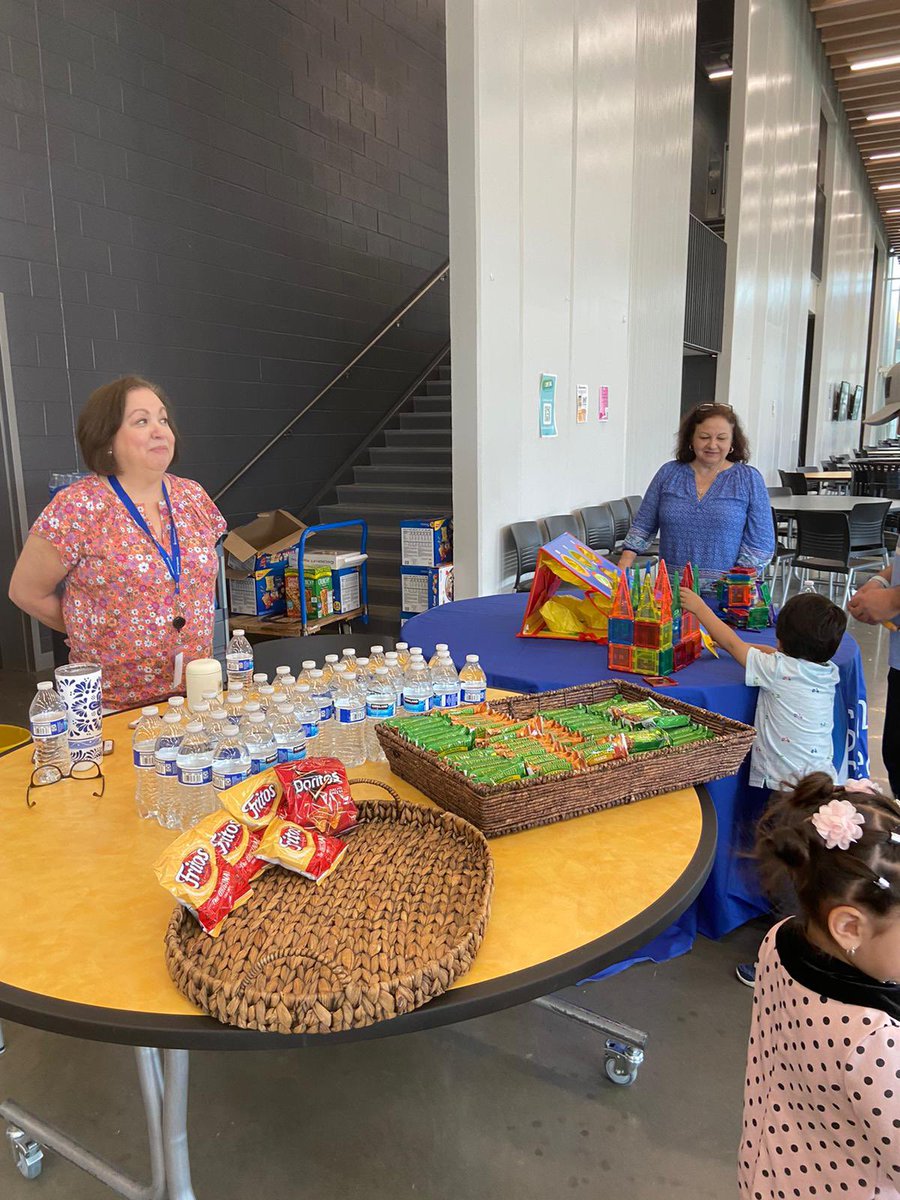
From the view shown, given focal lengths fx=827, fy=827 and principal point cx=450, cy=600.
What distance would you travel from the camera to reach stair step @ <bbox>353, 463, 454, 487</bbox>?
7.18 meters

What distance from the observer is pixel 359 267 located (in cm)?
771

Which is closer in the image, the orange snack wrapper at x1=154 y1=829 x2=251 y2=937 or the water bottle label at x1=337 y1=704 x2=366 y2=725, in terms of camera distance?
the orange snack wrapper at x1=154 y1=829 x2=251 y2=937

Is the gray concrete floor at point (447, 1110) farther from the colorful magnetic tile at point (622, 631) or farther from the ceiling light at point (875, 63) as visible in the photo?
the ceiling light at point (875, 63)

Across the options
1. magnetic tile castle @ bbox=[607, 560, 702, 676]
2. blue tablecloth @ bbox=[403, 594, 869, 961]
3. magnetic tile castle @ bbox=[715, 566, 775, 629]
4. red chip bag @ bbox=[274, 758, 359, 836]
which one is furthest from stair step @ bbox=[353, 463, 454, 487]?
red chip bag @ bbox=[274, 758, 359, 836]

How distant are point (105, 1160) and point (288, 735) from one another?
3.15 feet

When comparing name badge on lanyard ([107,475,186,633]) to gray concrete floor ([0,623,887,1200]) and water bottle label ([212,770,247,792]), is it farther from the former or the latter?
gray concrete floor ([0,623,887,1200])

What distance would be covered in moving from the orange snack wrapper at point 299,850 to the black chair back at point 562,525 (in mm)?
4423

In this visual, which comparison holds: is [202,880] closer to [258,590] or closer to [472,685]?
[472,685]

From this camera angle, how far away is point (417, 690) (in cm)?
185

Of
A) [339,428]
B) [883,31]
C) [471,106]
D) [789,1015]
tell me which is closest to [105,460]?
[789,1015]

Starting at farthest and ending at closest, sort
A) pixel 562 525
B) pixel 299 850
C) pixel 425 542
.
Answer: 1. pixel 562 525
2. pixel 425 542
3. pixel 299 850

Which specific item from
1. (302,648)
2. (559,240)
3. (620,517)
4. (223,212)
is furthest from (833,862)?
(223,212)

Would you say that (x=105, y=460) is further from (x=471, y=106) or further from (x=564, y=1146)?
(x=471, y=106)

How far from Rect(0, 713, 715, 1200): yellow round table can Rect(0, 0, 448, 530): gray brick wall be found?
4311mm
